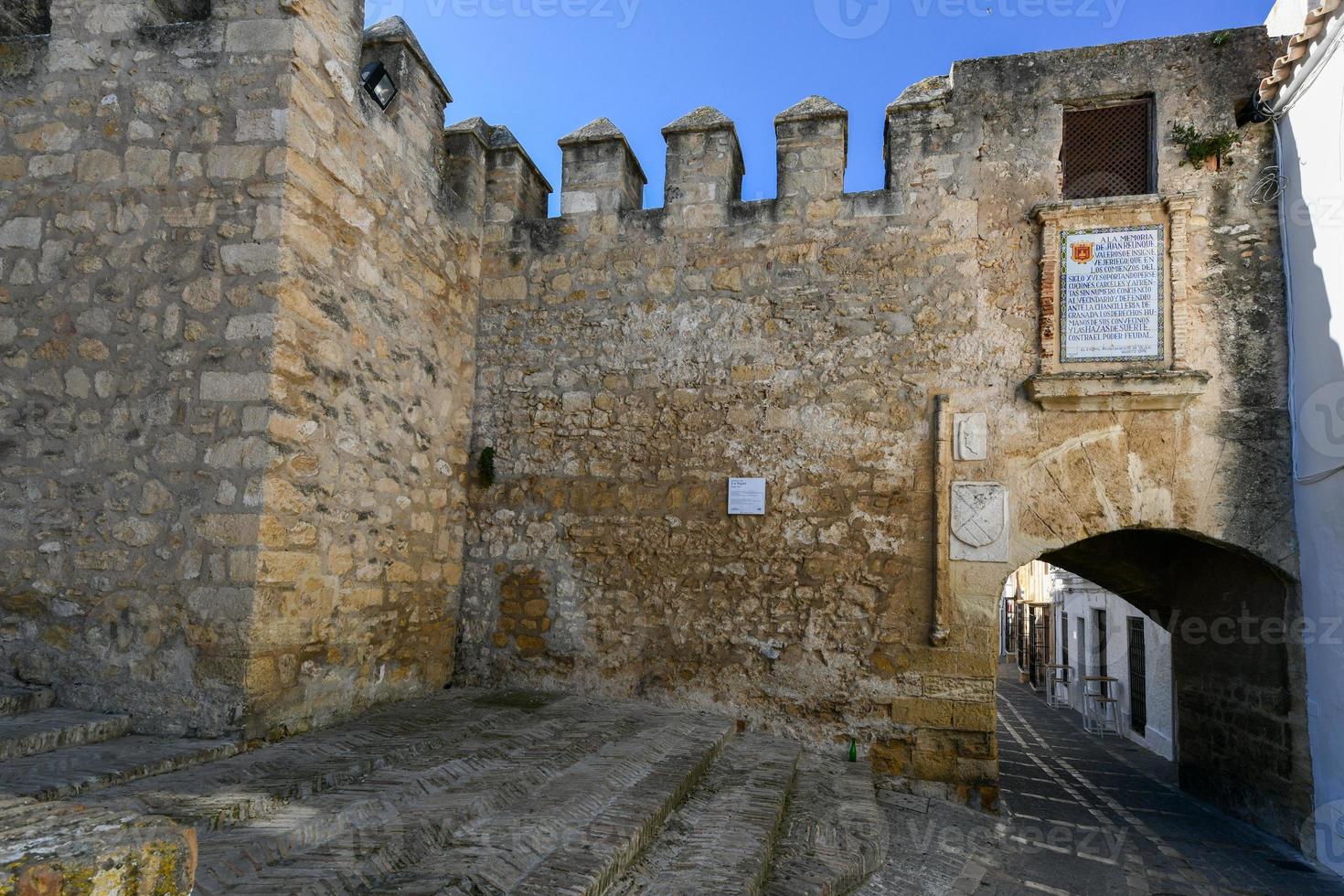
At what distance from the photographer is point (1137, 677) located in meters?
9.98

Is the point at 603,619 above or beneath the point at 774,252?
beneath

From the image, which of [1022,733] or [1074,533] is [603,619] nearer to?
[1074,533]

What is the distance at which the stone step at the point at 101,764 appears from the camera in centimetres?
265

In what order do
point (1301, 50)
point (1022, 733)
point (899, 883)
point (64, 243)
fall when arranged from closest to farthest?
point (899, 883) < point (64, 243) < point (1301, 50) < point (1022, 733)

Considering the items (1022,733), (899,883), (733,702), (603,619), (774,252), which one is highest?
(774,252)

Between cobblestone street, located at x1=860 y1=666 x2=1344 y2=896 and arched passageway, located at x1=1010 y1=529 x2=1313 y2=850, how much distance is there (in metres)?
0.23

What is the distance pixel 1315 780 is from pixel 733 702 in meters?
3.07

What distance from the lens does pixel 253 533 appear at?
3.54m

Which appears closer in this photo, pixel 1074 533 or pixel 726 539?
pixel 1074 533

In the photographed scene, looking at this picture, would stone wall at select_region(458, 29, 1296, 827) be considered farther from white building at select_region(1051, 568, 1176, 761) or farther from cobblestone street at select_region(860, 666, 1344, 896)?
white building at select_region(1051, 568, 1176, 761)

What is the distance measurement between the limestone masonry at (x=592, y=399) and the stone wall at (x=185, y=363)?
0.7 inches

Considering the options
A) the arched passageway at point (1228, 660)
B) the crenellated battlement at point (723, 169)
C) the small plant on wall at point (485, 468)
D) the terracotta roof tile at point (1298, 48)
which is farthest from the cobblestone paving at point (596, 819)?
the terracotta roof tile at point (1298, 48)

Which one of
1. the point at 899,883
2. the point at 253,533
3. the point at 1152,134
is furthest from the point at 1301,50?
the point at 253,533

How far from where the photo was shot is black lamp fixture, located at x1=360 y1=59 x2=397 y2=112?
180 inches
